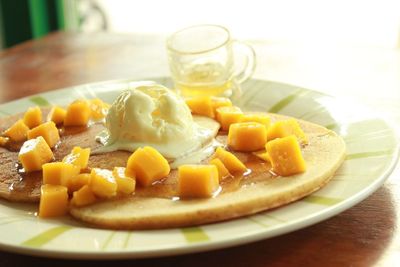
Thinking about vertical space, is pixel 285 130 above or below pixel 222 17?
above

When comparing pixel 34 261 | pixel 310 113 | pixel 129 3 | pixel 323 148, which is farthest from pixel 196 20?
pixel 34 261

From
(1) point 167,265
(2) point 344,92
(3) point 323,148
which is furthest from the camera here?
(2) point 344,92

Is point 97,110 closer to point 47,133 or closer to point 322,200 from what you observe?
point 47,133

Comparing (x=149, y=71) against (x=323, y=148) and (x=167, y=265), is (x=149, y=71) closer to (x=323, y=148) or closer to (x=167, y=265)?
(x=323, y=148)

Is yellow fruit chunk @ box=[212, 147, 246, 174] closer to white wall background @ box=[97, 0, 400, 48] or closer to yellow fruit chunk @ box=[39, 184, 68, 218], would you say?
yellow fruit chunk @ box=[39, 184, 68, 218]

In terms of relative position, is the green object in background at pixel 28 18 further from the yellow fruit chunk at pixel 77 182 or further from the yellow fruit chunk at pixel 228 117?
the yellow fruit chunk at pixel 77 182

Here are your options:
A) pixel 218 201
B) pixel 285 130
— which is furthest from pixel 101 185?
pixel 285 130
